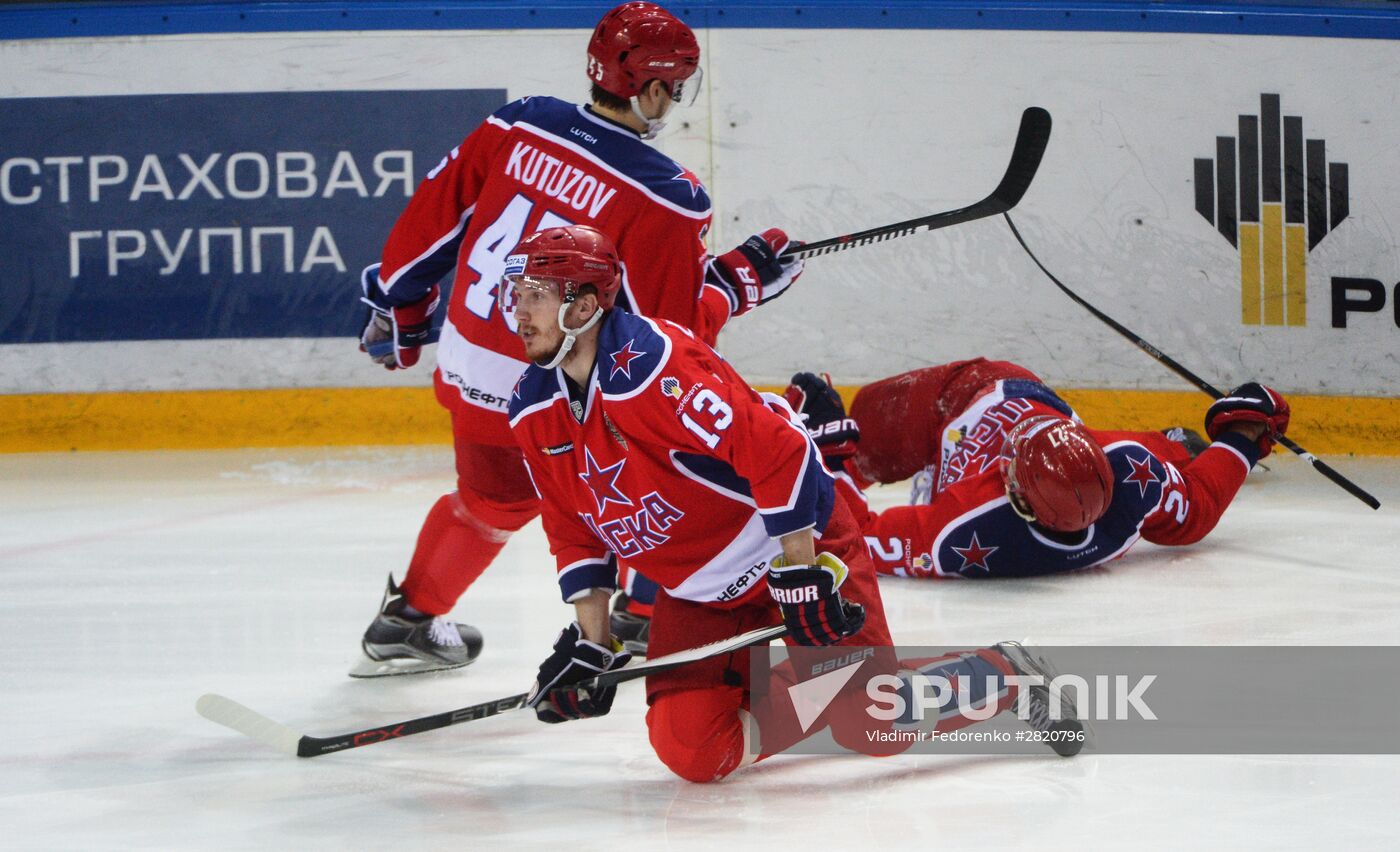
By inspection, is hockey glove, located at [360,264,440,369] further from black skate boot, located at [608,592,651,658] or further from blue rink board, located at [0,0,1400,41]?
blue rink board, located at [0,0,1400,41]

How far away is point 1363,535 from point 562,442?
104 inches

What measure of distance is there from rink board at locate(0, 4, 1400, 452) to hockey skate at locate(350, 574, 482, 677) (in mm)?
2652

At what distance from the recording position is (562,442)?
89.7 inches

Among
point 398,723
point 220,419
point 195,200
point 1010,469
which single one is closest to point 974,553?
point 1010,469

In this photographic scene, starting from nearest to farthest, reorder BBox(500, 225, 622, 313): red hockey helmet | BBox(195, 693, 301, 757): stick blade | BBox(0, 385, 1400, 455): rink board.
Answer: BBox(500, 225, 622, 313): red hockey helmet
BBox(195, 693, 301, 757): stick blade
BBox(0, 385, 1400, 455): rink board

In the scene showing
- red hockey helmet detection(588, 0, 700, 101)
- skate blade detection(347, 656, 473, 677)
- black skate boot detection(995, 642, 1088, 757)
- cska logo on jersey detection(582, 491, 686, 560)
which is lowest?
skate blade detection(347, 656, 473, 677)

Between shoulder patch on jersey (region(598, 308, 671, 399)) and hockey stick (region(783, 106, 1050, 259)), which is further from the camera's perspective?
hockey stick (region(783, 106, 1050, 259))

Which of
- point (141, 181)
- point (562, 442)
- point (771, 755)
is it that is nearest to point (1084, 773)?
point (771, 755)

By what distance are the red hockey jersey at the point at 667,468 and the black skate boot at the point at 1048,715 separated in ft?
1.07

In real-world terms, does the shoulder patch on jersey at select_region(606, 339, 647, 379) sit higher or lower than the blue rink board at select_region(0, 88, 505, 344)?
lower

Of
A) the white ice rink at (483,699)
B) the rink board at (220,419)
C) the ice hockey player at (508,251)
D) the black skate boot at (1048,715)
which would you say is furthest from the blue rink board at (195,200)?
the black skate boot at (1048,715)

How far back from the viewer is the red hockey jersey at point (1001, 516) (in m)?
3.58

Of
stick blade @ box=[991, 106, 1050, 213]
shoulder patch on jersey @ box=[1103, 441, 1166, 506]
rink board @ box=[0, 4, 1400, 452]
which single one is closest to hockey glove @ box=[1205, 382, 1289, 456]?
shoulder patch on jersey @ box=[1103, 441, 1166, 506]

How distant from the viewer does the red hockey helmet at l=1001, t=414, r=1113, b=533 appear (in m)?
3.34
